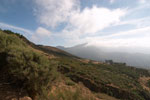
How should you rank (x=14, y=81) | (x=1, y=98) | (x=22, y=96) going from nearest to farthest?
1. (x=1, y=98)
2. (x=22, y=96)
3. (x=14, y=81)

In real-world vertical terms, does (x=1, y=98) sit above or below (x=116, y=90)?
above

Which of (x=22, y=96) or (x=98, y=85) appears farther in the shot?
(x=98, y=85)

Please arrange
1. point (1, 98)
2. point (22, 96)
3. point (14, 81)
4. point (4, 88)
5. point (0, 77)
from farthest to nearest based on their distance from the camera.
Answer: point (0, 77), point (14, 81), point (4, 88), point (22, 96), point (1, 98)

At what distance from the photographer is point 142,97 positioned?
650 inches

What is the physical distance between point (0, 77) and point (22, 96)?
2.19m

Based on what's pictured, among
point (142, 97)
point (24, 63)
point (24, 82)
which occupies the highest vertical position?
point (24, 63)

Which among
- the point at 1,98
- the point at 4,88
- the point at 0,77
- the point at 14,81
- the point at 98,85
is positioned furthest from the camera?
the point at 98,85

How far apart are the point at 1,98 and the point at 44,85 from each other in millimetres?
1827

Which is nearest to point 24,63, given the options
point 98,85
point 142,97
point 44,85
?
point 44,85

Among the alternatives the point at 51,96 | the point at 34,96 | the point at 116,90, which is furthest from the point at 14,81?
the point at 116,90

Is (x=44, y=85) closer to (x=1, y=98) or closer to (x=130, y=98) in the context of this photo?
(x=1, y=98)

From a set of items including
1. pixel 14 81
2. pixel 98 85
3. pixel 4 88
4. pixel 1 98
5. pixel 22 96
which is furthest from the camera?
pixel 98 85

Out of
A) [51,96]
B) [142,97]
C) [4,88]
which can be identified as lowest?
[142,97]

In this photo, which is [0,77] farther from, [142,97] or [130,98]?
[142,97]
